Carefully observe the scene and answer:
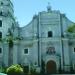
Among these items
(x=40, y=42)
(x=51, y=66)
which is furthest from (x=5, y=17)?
(x=51, y=66)

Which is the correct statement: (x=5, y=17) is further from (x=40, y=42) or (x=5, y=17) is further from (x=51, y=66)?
(x=51, y=66)

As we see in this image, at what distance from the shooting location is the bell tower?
139 feet

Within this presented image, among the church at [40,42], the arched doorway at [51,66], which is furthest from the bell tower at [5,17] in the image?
the arched doorway at [51,66]

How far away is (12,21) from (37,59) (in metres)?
8.26

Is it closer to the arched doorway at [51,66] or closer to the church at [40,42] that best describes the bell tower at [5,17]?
the church at [40,42]

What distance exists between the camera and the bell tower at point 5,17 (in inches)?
1671

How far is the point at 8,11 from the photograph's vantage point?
43062mm

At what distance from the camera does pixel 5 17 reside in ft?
140

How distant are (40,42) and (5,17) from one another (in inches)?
283

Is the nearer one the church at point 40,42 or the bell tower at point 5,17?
the church at point 40,42

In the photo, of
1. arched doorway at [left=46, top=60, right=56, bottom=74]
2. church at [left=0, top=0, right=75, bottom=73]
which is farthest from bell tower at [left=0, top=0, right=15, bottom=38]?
arched doorway at [left=46, top=60, right=56, bottom=74]

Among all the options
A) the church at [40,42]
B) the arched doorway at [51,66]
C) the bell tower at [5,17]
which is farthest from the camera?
the bell tower at [5,17]

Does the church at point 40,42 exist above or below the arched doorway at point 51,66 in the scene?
above

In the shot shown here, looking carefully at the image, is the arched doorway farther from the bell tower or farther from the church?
the bell tower
